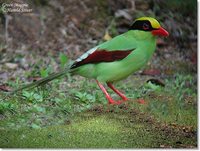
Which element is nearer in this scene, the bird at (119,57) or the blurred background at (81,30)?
Answer: the bird at (119,57)

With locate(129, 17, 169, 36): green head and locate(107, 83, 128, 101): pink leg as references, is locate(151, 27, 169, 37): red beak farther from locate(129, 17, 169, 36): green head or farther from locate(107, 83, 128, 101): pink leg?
locate(107, 83, 128, 101): pink leg

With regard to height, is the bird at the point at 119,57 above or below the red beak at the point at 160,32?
below

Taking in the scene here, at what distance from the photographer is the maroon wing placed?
3.60 m

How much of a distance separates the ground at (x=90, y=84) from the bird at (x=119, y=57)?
0.04 metres

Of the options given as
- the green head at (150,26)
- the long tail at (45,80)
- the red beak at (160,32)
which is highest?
Answer: the green head at (150,26)

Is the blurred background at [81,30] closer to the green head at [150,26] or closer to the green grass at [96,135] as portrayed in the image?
the green head at [150,26]

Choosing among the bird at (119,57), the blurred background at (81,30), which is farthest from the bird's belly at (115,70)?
the blurred background at (81,30)

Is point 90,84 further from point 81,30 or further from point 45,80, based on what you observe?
point 81,30

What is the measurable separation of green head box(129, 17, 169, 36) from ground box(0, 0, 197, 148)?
0.08m

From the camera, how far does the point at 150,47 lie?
3.60m

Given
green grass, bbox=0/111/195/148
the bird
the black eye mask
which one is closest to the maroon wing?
the bird

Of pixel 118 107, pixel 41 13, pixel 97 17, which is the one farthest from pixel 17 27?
pixel 118 107

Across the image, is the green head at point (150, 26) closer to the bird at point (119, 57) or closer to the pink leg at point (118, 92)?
the bird at point (119, 57)

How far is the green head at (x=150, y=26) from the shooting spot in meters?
3.59
